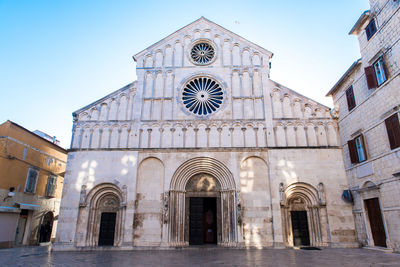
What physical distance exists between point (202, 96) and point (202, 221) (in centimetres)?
846

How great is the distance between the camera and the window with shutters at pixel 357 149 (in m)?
14.5

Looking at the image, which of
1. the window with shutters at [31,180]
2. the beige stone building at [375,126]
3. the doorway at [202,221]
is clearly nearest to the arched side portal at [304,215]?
the beige stone building at [375,126]

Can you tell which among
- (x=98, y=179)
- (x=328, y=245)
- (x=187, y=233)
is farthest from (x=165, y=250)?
(x=328, y=245)

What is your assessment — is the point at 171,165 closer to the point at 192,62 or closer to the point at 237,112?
the point at 237,112

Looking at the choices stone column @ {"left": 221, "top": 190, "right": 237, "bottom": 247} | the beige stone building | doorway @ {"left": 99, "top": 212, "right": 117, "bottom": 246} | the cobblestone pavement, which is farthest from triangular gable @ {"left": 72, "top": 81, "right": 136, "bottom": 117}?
the beige stone building

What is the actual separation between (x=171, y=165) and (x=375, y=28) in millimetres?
13705

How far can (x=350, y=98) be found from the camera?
52.2 feet

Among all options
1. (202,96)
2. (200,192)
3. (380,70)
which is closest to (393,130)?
(380,70)

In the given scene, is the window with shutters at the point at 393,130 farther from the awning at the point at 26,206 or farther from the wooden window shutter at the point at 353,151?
the awning at the point at 26,206

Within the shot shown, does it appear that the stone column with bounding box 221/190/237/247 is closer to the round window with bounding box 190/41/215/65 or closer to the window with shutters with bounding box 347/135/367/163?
the window with shutters with bounding box 347/135/367/163

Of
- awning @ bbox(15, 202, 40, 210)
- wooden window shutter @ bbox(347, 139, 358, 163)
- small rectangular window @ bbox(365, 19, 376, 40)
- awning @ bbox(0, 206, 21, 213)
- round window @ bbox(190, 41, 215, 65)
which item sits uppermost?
round window @ bbox(190, 41, 215, 65)

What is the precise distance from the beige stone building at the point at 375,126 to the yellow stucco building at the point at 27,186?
21.9m

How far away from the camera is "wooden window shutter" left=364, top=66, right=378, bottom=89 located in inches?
533

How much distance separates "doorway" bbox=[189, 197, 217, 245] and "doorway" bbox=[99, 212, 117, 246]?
15.8 ft
